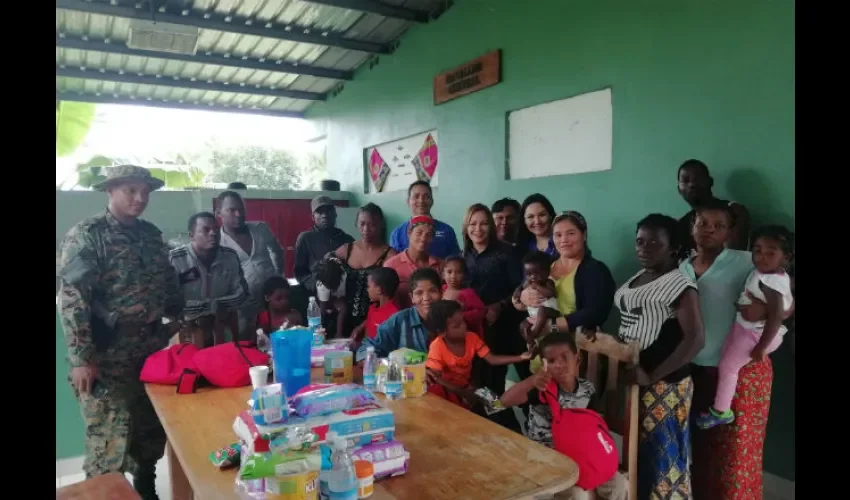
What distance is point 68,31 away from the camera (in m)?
4.62

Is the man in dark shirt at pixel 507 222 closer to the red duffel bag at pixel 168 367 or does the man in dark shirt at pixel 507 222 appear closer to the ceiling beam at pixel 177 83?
the red duffel bag at pixel 168 367

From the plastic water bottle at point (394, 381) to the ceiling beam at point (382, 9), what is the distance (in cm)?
340

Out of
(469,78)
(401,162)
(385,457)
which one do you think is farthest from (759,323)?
(401,162)

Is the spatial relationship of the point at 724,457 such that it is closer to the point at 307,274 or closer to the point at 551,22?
the point at 307,274

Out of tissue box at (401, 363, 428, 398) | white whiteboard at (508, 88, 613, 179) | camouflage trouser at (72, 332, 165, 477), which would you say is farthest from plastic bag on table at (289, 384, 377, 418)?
white whiteboard at (508, 88, 613, 179)

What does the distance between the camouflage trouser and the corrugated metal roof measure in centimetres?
260

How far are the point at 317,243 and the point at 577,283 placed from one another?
1.67 m

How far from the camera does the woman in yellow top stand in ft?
7.69

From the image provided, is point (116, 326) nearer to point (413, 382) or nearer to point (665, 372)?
point (413, 382)

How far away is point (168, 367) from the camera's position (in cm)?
194

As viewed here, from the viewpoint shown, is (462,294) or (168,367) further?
(462,294)

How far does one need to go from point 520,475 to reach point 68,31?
210 inches

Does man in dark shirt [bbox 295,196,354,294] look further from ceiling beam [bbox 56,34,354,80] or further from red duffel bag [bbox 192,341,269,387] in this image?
ceiling beam [bbox 56,34,354,80]
